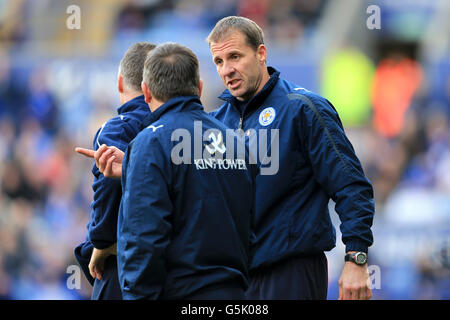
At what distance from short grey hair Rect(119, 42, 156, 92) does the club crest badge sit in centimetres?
67

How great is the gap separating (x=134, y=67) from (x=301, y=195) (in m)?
1.11

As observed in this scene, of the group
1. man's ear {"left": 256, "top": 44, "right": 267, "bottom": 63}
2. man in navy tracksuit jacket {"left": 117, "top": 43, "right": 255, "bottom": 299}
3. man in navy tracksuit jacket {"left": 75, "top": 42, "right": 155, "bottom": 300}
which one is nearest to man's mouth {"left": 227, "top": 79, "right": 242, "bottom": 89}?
man's ear {"left": 256, "top": 44, "right": 267, "bottom": 63}

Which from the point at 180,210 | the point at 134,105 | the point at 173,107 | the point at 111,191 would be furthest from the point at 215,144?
the point at 134,105

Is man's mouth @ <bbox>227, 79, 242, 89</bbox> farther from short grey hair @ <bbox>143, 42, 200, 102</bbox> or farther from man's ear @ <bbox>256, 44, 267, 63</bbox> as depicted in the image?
short grey hair @ <bbox>143, 42, 200, 102</bbox>

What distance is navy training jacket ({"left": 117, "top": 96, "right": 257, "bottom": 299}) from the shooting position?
11.2ft

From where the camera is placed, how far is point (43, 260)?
11.8m

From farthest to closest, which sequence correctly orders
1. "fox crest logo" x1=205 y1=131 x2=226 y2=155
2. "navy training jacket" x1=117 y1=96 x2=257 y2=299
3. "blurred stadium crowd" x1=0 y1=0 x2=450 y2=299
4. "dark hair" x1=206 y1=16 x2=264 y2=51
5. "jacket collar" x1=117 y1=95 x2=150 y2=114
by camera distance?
"blurred stadium crowd" x1=0 y1=0 x2=450 y2=299
"dark hair" x1=206 y1=16 x2=264 y2=51
"jacket collar" x1=117 y1=95 x2=150 y2=114
"fox crest logo" x1=205 y1=131 x2=226 y2=155
"navy training jacket" x1=117 y1=96 x2=257 y2=299

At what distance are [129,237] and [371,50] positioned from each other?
1141 centimetres

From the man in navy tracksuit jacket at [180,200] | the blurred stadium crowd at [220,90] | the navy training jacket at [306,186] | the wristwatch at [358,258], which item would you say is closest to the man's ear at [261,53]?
the navy training jacket at [306,186]

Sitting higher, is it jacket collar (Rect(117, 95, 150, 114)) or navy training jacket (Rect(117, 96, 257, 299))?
jacket collar (Rect(117, 95, 150, 114))

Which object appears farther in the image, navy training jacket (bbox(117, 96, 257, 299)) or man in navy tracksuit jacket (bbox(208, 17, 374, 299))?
man in navy tracksuit jacket (bbox(208, 17, 374, 299))

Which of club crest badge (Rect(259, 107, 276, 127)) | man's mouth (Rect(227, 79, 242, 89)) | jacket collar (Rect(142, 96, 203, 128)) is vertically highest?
man's mouth (Rect(227, 79, 242, 89))

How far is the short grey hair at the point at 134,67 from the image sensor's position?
14.2 feet

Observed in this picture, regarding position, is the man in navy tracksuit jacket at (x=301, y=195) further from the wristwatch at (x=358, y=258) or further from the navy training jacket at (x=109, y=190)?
the navy training jacket at (x=109, y=190)
